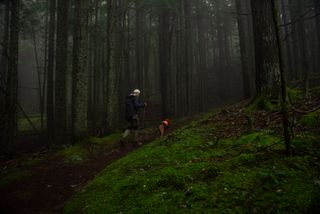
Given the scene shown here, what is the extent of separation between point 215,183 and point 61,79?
13.2m

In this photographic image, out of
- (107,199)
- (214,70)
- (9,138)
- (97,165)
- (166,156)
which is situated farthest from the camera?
(214,70)

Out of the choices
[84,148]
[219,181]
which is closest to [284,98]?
[219,181]

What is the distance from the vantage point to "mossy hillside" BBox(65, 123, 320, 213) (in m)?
3.45

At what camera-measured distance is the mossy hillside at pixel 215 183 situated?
3.45 metres

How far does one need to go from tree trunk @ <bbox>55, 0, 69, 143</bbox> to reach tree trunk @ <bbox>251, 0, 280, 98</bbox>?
34.0 ft

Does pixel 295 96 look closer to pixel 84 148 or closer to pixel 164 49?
pixel 84 148

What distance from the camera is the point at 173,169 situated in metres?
4.72

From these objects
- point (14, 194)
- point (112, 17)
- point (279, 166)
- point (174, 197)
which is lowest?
point (14, 194)

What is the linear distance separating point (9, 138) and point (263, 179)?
12019mm

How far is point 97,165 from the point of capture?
8477 millimetres

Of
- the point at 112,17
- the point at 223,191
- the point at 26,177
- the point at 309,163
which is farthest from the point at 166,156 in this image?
the point at 112,17

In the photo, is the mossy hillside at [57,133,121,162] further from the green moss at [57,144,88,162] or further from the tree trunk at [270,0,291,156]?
the tree trunk at [270,0,291,156]

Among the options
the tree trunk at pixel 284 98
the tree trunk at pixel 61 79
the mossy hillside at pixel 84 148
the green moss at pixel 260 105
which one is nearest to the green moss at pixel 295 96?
the green moss at pixel 260 105

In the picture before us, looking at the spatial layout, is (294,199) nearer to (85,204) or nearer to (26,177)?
(85,204)
